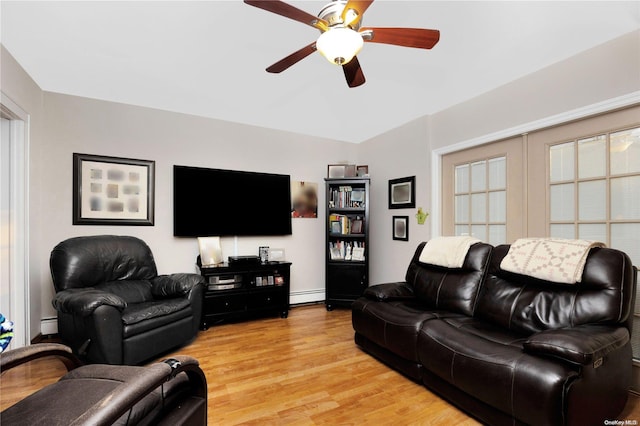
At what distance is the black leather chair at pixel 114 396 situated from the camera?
96cm

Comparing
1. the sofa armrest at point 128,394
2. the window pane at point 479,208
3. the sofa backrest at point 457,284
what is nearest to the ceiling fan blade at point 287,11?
the sofa armrest at point 128,394

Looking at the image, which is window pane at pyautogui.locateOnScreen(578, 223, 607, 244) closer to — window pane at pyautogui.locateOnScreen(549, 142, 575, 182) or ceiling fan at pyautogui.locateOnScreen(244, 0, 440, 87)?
window pane at pyautogui.locateOnScreen(549, 142, 575, 182)

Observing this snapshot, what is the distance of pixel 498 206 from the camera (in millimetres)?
3072

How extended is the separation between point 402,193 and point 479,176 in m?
1.01

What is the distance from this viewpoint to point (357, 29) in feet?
5.43

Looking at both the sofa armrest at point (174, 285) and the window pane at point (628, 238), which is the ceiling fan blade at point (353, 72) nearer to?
the window pane at point (628, 238)

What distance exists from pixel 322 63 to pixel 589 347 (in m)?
2.60

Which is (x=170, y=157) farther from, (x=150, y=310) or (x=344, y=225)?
(x=344, y=225)

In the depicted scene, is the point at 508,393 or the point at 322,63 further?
the point at 322,63

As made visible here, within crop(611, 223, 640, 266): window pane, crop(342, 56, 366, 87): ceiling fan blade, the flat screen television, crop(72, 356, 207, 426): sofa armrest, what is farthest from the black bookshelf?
crop(72, 356, 207, 426): sofa armrest

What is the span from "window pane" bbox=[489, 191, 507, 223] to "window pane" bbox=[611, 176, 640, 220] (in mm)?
820

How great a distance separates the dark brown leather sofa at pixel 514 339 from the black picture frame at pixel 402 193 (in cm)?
132

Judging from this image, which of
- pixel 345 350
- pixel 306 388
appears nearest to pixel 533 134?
pixel 345 350

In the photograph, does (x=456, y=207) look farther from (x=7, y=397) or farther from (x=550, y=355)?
(x=7, y=397)
